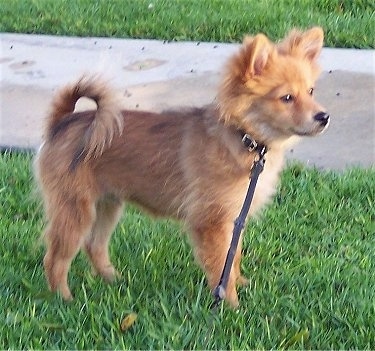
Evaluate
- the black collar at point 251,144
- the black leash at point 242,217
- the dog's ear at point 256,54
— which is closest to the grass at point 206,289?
the black leash at point 242,217

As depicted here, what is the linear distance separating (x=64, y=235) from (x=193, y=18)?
4.65 meters

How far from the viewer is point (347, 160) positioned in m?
5.34

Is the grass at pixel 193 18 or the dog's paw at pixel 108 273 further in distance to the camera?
the grass at pixel 193 18

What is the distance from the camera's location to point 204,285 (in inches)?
147

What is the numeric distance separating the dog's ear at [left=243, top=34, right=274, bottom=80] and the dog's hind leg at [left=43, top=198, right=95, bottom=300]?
3.23ft

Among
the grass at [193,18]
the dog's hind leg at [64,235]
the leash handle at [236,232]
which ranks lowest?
the grass at [193,18]

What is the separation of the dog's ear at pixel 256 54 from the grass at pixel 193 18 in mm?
4087

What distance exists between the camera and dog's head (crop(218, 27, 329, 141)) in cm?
338

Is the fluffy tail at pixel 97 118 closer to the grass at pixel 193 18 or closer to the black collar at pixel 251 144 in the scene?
the black collar at pixel 251 144

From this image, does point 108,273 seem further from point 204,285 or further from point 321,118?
point 321,118

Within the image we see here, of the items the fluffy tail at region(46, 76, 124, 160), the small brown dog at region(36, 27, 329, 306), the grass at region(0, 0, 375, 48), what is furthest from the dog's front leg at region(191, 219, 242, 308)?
the grass at region(0, 0, 375, 48)

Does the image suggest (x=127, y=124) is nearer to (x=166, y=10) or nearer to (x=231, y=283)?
(x=231, y=283)

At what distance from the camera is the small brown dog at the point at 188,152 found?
3443 mm

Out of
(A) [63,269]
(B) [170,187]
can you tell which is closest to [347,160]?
(B) [170,187]
